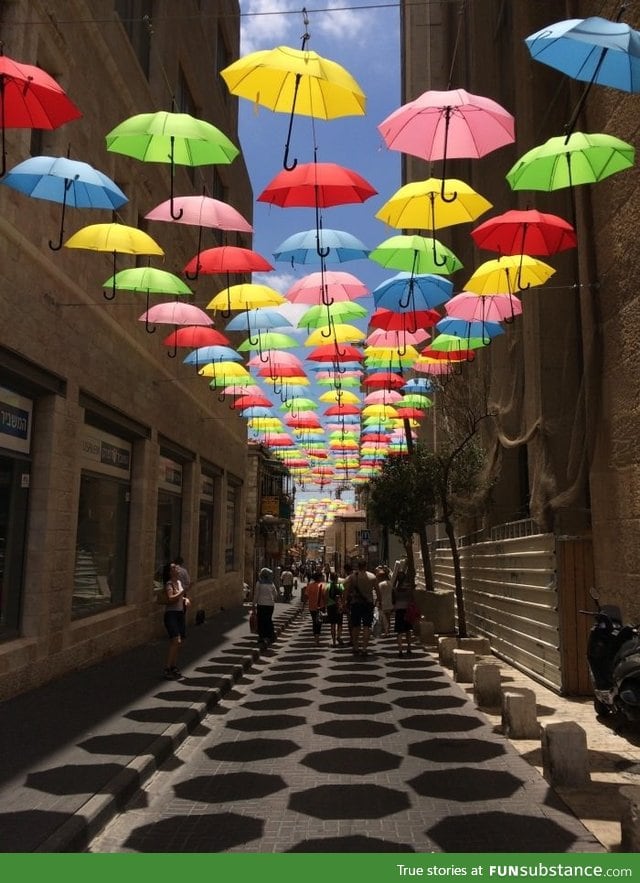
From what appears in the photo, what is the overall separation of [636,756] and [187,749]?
4.61m

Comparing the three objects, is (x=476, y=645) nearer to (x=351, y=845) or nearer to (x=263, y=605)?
(x=263, y=605)

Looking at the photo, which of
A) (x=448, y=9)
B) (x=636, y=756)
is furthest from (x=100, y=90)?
(x=448, y=9)

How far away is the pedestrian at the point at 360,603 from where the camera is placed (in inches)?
605

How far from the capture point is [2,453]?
1003 cm

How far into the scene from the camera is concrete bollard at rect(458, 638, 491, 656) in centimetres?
1491

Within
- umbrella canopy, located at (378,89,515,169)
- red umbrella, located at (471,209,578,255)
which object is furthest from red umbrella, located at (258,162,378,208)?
red umbrella, located at (471,209,578,255)

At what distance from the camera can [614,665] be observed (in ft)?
25.2

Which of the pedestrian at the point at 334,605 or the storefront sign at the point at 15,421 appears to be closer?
the storefront sign at the point at 15,421

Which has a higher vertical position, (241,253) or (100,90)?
(100,90)

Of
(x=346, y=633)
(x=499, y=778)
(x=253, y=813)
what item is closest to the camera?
(x=253, y=813)

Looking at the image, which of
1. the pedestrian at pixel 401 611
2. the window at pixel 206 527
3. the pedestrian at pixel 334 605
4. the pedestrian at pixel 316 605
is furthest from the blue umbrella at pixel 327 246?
the window at pixel 206 527

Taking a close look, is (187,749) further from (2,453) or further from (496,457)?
(496,457)

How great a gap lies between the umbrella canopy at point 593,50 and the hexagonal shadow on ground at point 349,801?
6.12 m

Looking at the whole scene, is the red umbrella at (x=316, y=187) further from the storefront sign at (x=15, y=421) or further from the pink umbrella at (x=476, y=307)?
the storefront sign at (x=15, y=421)
